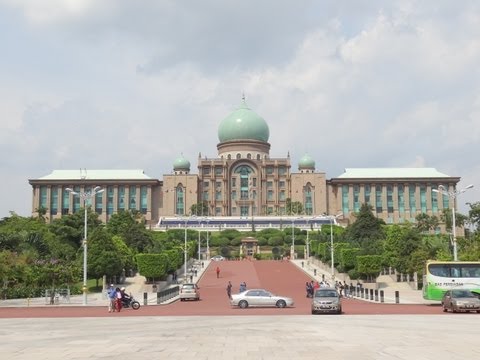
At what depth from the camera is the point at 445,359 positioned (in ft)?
46.5

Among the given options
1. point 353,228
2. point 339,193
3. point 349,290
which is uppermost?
point 339,193

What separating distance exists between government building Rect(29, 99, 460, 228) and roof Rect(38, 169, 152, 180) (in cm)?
112

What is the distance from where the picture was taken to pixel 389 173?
139 m

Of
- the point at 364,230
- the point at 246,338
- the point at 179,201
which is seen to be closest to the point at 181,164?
the point at 179,201

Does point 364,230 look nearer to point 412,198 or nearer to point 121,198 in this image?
point 412,198

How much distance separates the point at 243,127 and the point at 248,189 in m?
13.7

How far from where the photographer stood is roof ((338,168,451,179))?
13688 centimetres

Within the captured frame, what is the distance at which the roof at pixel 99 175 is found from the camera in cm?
13804

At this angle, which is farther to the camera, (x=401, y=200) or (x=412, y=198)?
(x=412, y=198)

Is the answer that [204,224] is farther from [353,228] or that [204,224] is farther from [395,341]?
[395,341]

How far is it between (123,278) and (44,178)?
8397 centimetres

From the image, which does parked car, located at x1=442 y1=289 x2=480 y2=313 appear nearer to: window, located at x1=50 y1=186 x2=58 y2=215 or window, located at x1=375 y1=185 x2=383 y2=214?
window, located at x1=375 y1=185 x2=383 y2=214

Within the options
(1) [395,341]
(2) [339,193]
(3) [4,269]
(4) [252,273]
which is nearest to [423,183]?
(2) [339,193]

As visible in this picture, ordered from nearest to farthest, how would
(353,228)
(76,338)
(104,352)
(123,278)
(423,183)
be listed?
1. (104,352)
2. (76,338)
3. (123,278)
4. (353,228)
5. (423,183)
